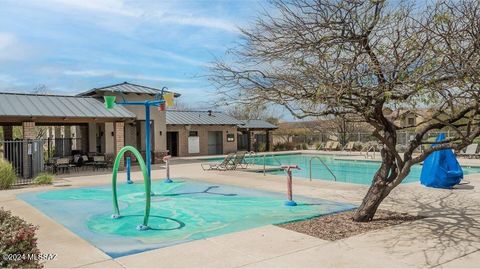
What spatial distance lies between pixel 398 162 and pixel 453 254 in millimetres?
1946

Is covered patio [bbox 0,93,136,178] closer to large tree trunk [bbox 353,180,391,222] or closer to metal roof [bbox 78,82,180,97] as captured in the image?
metal roof [bbox 78,82,180,97]

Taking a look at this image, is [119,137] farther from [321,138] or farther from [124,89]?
[321,138]

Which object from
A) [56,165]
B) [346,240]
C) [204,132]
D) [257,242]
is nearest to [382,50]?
[346,240]

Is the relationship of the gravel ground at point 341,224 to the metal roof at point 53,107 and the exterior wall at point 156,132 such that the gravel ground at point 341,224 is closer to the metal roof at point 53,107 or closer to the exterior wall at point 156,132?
the metal roof at point 53,107

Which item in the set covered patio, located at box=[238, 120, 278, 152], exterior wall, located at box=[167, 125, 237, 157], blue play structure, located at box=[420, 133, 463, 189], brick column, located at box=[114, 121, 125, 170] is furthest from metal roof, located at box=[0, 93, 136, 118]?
covered patio, located at box=[238, 120, 278, 152]

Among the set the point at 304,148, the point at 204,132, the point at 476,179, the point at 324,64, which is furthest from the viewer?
the point at 304,148

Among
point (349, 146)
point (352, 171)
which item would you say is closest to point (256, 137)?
point (349, 146)

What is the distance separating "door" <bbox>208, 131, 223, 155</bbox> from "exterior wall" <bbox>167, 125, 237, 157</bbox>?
12.4 inches

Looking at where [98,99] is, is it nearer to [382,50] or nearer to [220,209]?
[220,209]

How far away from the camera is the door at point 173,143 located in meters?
31.2

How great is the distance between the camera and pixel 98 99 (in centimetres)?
2223

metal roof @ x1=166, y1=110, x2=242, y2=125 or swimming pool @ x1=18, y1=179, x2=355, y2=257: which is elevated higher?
metal roof @ x1=166, y1=110, x2=242, y2=125

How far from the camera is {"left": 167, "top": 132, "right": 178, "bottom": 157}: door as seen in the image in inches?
1229

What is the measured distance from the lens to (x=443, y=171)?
38.6 ft
